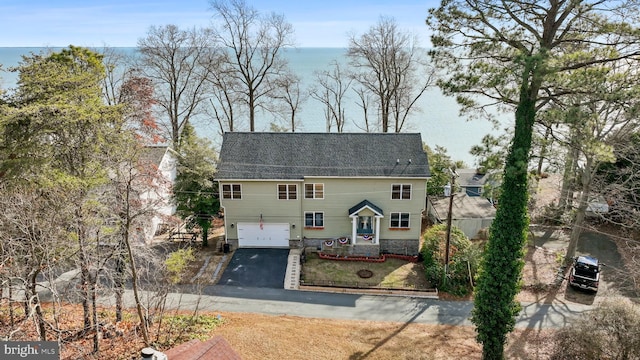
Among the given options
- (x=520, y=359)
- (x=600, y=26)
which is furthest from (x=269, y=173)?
(x=600, y=26)

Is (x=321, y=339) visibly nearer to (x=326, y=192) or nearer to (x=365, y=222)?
(x=365, y=222)

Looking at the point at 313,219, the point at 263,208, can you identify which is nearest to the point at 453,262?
the point at 313,219

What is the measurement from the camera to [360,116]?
61.8 m

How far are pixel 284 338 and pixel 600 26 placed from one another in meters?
15.2

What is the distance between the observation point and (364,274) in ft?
70.6

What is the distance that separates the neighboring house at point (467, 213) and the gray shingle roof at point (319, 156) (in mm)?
4812

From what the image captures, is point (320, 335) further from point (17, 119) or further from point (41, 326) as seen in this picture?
point (17, 119)

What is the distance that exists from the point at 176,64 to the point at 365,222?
21.2 m

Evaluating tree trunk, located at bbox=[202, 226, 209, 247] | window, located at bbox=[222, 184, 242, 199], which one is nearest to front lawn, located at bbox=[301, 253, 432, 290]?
window, located at bbox=[222, 184, 242, 199]

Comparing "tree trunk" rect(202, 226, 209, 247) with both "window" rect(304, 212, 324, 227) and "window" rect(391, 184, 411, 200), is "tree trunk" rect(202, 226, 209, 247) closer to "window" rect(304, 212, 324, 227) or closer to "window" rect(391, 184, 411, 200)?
"window" rect(304, 212, 324, 227)

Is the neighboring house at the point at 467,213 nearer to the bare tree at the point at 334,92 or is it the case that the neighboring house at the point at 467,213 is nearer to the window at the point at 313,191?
the window at the point at 313,191

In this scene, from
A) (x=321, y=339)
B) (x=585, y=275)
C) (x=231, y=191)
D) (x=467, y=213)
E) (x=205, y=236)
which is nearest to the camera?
(x=321, y=339)

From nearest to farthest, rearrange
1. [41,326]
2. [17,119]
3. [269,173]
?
[17,119]
[41,326]
[269,173]

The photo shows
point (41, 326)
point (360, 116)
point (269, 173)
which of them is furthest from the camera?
point (360, 116)
